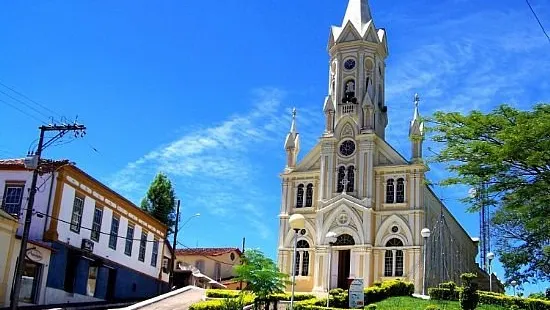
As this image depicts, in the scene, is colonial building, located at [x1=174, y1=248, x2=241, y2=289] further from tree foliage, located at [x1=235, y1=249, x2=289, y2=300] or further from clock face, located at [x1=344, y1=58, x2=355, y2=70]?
tree foliage, located at [x1=235, y1=249, x2=289, y2=300]

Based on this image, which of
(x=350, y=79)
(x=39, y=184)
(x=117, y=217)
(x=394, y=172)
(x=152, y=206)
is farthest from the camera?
(x=152, y=206)

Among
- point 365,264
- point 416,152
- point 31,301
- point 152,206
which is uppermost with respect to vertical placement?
point 416,152

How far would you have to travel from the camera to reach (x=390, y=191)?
49312mm

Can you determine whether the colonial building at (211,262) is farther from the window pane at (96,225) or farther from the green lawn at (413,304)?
the green lawn at (413,304)

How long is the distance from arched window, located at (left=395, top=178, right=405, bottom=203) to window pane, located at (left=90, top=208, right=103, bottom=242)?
69.0ft

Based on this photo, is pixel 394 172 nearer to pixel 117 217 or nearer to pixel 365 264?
pixel 365 264

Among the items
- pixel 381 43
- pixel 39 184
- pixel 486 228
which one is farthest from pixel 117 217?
pixel 486 228

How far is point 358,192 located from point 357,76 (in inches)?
360

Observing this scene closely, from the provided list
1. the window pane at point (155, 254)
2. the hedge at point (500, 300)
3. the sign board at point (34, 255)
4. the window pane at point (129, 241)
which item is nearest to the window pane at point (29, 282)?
the sign board at point (34, 255)

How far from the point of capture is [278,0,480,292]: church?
4756 centimetres

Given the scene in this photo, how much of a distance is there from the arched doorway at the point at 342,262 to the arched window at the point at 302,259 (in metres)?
2.12

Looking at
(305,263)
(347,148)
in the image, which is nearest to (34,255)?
(305,263)

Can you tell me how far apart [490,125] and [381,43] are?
3192 centimetres

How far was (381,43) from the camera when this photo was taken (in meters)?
54.3
